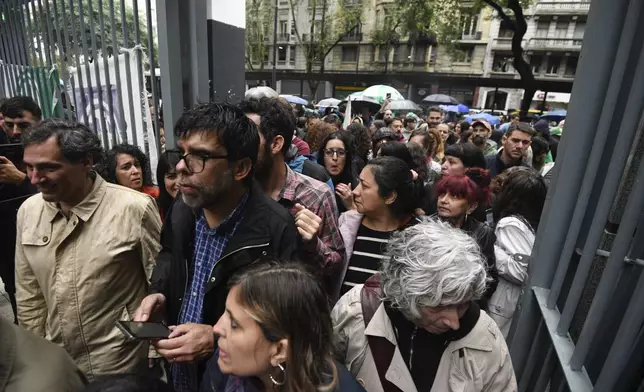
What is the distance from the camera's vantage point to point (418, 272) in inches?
54.7

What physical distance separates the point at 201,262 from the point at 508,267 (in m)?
1.83

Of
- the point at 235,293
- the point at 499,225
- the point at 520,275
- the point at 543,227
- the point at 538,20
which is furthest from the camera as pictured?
the point at 538,20

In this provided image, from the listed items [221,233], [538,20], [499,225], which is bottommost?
[499,225]

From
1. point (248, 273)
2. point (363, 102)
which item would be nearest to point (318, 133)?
point (248, 273)

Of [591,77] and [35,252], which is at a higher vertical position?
[591,77]

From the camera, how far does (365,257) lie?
2.33 meters

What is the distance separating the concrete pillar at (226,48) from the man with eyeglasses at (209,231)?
61.2 inches

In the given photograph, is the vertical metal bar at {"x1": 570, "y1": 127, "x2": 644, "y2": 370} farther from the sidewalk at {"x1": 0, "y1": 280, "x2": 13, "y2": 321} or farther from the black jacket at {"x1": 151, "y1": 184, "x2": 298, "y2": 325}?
the sidewalk at {"x1": 0, "y1": 280, "x2": 13, "y2": 321}

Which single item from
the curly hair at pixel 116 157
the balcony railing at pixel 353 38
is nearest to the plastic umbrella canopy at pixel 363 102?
the curly hair at pixel 116 157

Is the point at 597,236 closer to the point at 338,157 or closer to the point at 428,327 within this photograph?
the point at 428,327

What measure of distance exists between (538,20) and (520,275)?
39.3 metres

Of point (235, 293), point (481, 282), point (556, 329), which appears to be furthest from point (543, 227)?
point (235, 293)

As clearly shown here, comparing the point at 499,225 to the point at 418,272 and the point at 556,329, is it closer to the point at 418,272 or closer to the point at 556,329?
the point at 556,329

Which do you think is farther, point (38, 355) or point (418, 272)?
point (418, 272)
